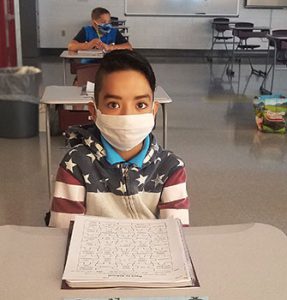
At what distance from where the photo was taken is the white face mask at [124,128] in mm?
1320

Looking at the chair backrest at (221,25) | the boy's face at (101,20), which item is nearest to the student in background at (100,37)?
the boy's face at (101,20)

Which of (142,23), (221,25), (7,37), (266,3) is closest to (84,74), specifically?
(7,37)

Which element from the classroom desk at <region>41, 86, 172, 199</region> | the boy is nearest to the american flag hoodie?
the boy

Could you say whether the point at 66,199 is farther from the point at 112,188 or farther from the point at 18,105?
the point at 18,105

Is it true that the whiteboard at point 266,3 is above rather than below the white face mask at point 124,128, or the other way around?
above

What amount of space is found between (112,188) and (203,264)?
0.43 m

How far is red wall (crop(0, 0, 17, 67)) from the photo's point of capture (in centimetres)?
705

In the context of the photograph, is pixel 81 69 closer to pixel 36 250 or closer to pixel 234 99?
pixel 36 250

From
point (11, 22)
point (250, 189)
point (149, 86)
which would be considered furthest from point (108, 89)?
point (11, 22)

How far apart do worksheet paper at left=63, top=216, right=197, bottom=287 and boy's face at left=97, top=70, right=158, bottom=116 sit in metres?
0.32

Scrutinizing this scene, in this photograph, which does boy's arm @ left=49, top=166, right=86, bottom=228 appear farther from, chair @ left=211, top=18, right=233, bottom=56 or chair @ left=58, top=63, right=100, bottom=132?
chair @ left=211, top=18, right=233, bottom=56

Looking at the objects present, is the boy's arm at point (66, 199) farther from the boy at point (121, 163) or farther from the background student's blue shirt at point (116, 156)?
the background student's blue shirt at point (116, 156)

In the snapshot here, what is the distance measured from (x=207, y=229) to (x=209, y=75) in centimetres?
793

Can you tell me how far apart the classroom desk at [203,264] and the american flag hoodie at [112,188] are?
0.70 feet
